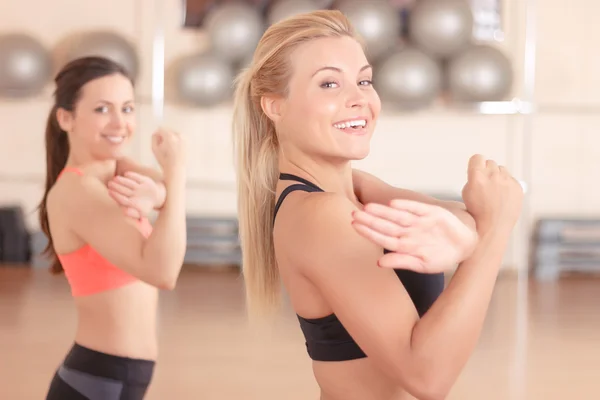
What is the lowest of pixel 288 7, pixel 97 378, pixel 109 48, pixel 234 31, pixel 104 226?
pixel 97 378

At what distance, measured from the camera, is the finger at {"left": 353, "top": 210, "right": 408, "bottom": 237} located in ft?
3.34

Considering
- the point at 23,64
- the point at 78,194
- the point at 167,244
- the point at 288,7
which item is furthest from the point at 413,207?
the point at 23,64

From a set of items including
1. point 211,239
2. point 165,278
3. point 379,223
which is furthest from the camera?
point 211,239

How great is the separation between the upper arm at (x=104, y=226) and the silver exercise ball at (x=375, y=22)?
3751 mm

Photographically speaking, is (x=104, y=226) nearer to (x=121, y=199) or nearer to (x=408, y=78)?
(x=121, y=199)

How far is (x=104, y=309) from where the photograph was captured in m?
1.92

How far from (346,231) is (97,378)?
0.92 m

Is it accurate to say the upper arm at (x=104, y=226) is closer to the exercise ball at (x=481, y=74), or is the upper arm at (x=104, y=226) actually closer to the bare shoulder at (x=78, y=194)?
the bare shoulder at (x=78, y=194)

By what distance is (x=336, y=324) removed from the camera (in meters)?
1.24

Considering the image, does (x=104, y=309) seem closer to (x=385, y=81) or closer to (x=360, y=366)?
(x=360, y=366)

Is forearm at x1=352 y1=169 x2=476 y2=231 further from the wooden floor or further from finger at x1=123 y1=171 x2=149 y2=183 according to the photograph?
the wooden floor

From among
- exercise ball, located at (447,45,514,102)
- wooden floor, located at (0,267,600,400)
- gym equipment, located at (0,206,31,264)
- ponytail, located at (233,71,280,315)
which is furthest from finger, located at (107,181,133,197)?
gym equipment, located at (0,206,31,264)

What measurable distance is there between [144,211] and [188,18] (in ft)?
14.8

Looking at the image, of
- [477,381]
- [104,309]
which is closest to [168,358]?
[477,381]
